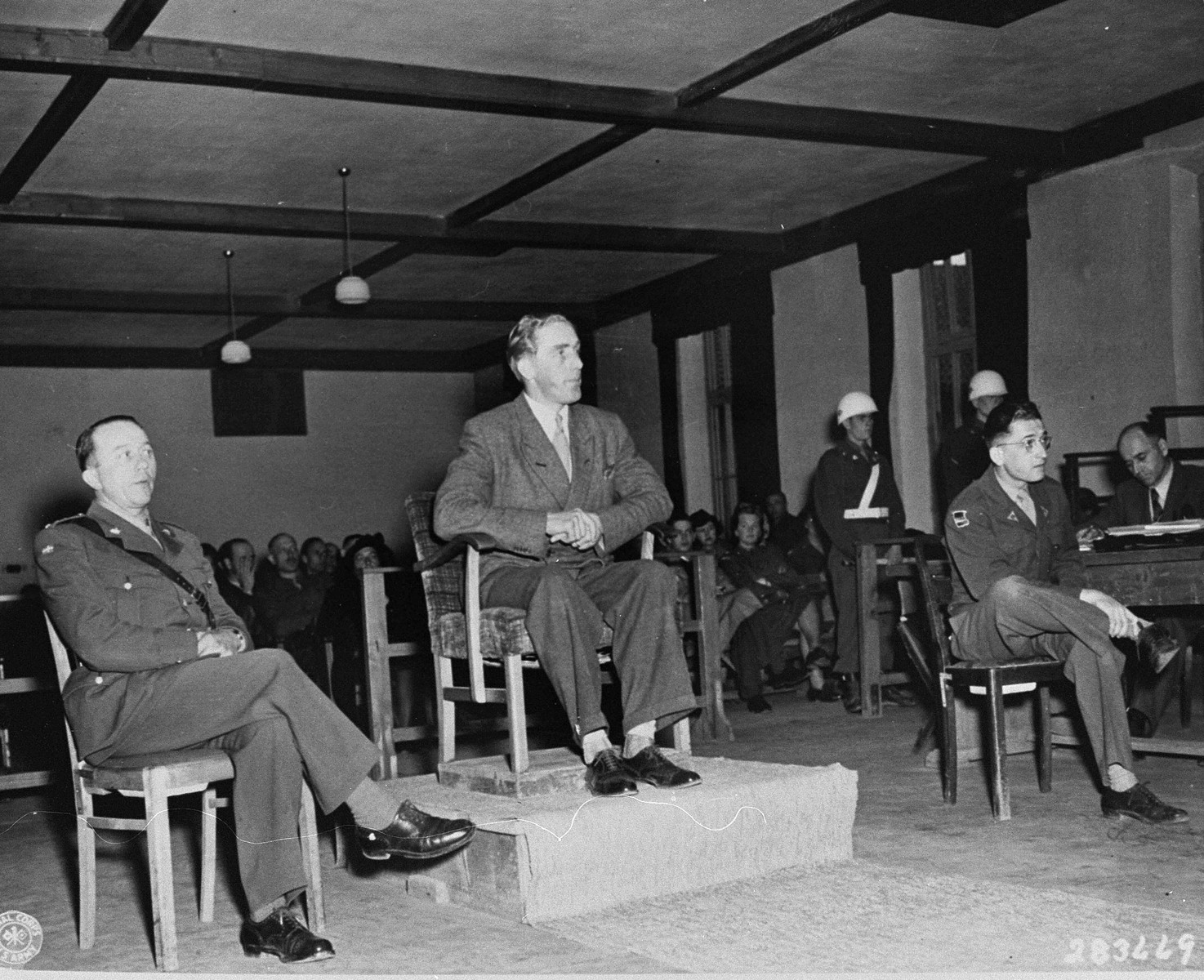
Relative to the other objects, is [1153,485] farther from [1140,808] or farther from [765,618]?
[1140,808]

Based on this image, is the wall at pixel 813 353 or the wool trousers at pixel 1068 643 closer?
the wool trousers at pixel 1068 643

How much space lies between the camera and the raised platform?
317 centimetres

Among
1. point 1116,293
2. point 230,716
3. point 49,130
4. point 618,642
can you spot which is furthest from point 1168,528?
point 49,130

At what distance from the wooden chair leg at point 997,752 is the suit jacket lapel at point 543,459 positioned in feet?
4.45

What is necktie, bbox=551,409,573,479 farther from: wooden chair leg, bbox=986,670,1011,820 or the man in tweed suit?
wooden chair leg, bbox=986,670,1011,820

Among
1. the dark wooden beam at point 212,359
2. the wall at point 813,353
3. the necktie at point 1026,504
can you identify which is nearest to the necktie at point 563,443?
the necktie at point 1026,504

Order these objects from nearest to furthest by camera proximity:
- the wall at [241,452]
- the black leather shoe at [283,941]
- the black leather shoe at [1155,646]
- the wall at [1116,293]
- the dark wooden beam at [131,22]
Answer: the black leather shoe at [283,941] < the black leather shoe at [1155,646] < the dark wooden beam at [131,22] < the wall at [1116,293] < the wall at [241,452]

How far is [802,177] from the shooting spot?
9.23m

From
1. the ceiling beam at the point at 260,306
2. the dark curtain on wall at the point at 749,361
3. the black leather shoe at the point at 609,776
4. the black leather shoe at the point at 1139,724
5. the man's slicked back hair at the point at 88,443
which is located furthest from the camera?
the ceiling beam at the point at 260,306

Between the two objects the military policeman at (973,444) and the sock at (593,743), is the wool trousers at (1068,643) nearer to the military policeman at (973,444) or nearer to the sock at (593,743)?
the sock at (593,743)

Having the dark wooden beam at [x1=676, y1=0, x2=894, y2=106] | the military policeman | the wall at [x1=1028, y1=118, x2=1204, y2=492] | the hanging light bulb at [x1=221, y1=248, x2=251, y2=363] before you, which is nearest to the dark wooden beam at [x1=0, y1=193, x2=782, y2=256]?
the hanging light bulb at [x1=221, y1=248, x2=251, y2=363]

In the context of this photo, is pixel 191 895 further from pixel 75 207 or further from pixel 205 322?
pixel 205 322

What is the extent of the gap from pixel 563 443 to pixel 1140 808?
1867mm

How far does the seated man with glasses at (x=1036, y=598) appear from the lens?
3.83 m
